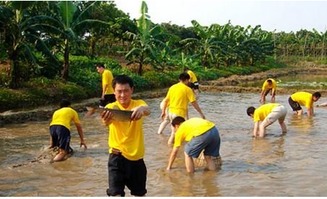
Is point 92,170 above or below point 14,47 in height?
below

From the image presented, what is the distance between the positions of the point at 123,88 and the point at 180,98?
504 cm

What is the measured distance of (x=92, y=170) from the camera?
26.0 ft

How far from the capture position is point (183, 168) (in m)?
7.87

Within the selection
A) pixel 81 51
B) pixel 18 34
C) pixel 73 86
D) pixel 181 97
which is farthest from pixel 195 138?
pixel 81 51

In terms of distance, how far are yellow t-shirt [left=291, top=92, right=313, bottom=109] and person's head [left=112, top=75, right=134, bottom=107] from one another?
10.6m

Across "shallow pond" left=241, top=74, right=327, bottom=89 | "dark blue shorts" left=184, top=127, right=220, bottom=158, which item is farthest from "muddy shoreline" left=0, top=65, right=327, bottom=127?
"dark blue shorts" left=184, top=127, right=220, bottom=158

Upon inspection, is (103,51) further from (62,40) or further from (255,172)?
(255,172)

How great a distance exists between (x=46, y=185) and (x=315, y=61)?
5040 centimetres

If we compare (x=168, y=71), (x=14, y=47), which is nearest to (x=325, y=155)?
(x=14, y=47)

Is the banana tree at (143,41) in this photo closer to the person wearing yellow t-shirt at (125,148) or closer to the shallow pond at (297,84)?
the shallow pond at (297,84)

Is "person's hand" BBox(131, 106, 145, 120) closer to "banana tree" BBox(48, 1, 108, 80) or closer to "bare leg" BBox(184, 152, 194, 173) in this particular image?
"bare leg" BBox(184, 152, 194, 173)

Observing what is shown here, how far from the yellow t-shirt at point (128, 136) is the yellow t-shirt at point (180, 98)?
4.71 metres

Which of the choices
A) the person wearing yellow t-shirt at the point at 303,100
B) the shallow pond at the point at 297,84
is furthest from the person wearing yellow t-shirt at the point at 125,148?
the shallow pond at the point at 297,84

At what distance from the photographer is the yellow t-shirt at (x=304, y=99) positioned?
14119mm
